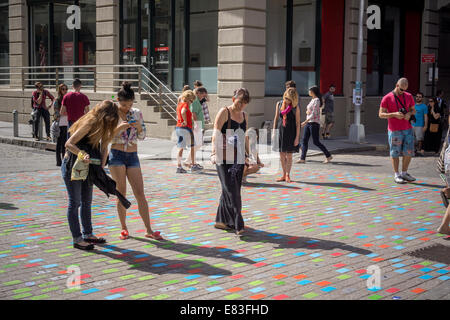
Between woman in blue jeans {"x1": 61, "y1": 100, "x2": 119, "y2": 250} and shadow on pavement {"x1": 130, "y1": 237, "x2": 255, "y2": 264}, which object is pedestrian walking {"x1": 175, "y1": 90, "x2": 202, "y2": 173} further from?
woman in blue jeans {"x1": 61, "y1": 100, "x2": 119, "y2": 250}

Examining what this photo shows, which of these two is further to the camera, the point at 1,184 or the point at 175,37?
the point at 175,37

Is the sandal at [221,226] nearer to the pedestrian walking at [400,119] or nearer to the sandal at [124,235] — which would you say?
the sandal at [124,235]

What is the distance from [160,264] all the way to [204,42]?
15751mm

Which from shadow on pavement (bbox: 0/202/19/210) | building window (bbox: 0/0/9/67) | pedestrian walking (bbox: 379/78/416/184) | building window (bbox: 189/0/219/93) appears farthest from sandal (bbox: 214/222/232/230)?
building window (bbox: 0/0/9/67)

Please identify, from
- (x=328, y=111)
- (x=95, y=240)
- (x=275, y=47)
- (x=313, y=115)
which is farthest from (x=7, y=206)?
(x=328, y=111)

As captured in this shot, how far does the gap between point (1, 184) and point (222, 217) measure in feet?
17.9

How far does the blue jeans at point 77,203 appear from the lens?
6672mm

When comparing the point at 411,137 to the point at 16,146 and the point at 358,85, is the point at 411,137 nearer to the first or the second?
the point at 358,85

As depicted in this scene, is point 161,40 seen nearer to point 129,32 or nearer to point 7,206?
point 129,32

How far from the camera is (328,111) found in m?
20.7

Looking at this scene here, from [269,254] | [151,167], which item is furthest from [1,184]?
[269,254]

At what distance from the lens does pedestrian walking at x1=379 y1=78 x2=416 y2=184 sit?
11477mm

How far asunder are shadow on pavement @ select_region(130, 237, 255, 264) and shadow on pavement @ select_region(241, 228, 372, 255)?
61 cm
